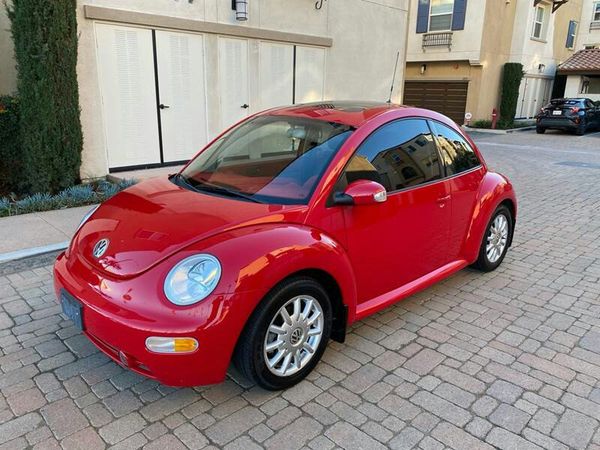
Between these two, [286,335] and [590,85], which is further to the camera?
[590,85]

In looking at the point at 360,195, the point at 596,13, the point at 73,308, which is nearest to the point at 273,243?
the point at 360,195

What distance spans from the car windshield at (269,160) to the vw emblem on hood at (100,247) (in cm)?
76

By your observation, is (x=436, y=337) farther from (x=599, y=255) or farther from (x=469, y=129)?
(x=469, y=129)

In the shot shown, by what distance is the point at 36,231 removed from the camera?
534 cm

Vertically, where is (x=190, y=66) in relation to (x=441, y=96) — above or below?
above

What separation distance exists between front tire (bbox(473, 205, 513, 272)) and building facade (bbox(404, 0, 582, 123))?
1791 cm

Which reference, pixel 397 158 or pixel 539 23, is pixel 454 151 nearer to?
pixel 397 158

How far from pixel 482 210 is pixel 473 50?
18.6 metres

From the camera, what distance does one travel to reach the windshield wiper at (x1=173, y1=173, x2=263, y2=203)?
A: 3.06m

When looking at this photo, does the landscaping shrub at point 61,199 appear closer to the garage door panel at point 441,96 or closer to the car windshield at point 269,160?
the car windshield at point 269,160

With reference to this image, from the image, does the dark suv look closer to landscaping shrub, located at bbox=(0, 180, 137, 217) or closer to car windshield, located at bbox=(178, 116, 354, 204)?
landscaping shrub, located at bbox=(0, 180, 137, 217)

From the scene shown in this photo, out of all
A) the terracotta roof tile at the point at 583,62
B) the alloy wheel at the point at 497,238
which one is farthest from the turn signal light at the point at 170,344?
the terracotta roof tile at the point at 583,62

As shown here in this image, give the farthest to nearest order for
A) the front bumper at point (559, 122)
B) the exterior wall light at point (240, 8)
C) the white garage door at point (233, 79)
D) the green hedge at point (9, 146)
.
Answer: the front bumper at point (559, 122) → the white garage door at point (233, 79) → the exterior wall light at point (240, 8) → the green hedge at point (9, 146)

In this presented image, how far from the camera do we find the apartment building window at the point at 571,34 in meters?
26.7
